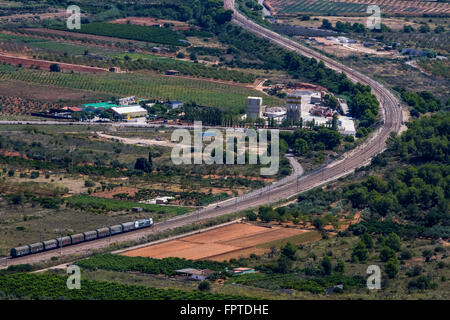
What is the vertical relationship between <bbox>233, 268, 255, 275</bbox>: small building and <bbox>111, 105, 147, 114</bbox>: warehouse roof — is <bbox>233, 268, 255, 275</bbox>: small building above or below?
below

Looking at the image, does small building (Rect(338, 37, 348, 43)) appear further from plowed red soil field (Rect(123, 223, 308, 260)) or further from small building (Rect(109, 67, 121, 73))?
plowed red soil field (Rect(123, 223, 308, 260))

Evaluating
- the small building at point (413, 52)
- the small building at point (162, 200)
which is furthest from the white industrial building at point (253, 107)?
the small building at point (413, 52)

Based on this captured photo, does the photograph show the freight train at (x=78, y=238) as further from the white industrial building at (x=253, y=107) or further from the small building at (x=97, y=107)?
the small building at (x=97, y=107)

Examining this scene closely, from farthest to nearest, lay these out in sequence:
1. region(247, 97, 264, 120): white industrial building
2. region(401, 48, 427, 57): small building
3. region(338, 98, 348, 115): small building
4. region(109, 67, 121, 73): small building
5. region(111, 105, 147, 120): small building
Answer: region(401, 48, 427, 57): small building < region(109, 67, 121, 73): small building < region(338, 98, 348, 115): small building < region(111, 105, 147, 120): small building < region(247, 97, 264, 120): white industrial building

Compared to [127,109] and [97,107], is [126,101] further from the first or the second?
[127,109]

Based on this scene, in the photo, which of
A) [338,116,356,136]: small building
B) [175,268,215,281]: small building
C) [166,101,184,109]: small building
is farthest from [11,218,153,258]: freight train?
[166,101,184,109]: small building

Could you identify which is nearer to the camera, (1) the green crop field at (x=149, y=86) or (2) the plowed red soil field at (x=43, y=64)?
(1) the green crop field at (x=149, y=86)
